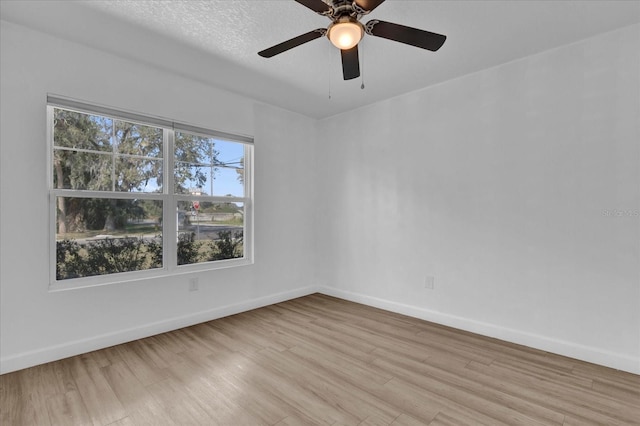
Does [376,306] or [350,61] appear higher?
[350,61]

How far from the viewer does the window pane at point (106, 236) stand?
8.35 feet

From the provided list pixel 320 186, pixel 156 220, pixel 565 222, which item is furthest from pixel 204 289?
pixel 565 222

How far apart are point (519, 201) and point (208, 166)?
3.17m

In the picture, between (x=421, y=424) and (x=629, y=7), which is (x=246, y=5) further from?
(x=421, y=424)

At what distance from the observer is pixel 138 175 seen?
2932mm

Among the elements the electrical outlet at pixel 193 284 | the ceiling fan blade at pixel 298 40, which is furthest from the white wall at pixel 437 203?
the ceiling fan blade at pixel 298 40

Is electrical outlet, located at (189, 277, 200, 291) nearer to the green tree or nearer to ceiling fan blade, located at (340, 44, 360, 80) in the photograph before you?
the green tree

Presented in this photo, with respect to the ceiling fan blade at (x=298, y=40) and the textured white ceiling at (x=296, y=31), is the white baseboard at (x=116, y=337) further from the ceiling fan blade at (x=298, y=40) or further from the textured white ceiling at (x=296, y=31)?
the ceiling fan blade at (x=298, y=40)

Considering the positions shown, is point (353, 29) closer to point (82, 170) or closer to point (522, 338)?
point (82, 170)

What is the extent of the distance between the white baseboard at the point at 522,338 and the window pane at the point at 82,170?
3.13 meters

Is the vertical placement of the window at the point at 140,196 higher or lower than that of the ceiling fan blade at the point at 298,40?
lower

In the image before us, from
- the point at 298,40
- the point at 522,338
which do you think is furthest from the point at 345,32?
the point at 522,338

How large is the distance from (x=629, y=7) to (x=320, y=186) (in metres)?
3.37

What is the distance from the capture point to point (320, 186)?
4.53m
